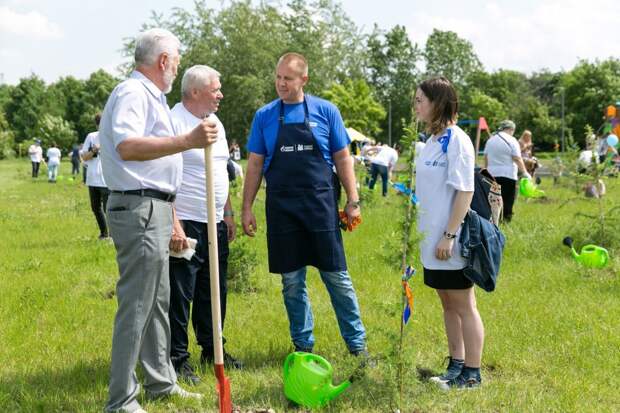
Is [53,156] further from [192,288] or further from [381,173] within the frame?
[192,288]

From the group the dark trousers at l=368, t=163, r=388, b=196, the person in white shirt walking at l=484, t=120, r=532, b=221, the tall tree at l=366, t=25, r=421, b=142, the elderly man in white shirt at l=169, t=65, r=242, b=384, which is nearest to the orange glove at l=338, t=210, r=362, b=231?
the elderly man in white shirt at l=169, t=65, r=242, b=384

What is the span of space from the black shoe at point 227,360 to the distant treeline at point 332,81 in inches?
634

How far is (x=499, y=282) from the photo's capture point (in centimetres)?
754

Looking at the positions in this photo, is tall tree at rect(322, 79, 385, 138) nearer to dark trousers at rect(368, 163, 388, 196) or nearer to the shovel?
dark trousers at rect(368, 163, 388, 196)

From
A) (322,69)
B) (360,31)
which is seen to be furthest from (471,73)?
(322,69)

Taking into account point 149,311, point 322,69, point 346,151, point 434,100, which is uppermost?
point 322,69

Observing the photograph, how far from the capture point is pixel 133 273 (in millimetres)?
3689

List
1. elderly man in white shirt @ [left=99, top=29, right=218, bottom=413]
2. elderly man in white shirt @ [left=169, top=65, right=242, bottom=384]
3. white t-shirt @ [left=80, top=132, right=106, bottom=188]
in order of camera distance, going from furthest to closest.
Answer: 1. white t-shirt @ [left=80, top=132, right=106, bottom=188]
2. elderly man in white shirt @ [left=169, top=65, right=242, bottom=384]
3. elderly man in white shirt @ [left=99, top=29, right=218, bottom=413]

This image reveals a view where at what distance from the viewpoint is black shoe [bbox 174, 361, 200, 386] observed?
453cm

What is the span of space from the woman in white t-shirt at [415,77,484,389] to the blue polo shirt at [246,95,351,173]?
2.25 ft

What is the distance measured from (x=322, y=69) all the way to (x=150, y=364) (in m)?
48.4

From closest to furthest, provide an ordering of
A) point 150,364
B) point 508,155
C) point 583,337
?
point 150,364
point 583,337
point 508,155

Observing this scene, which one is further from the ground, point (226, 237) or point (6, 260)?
point (226, 237)

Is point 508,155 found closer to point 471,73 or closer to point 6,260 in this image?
point 6,260
